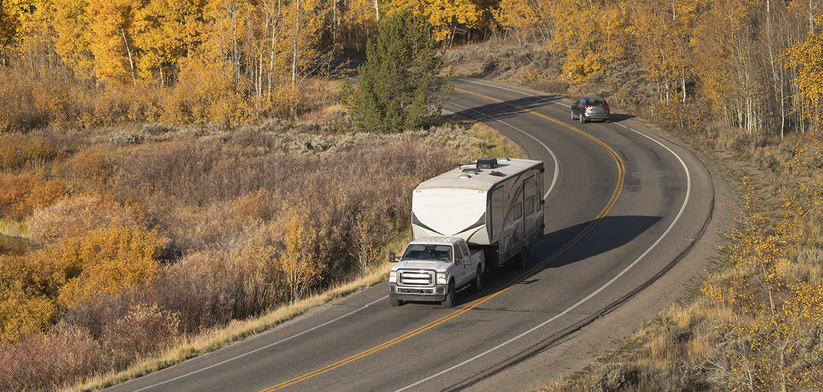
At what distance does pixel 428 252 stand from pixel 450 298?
1.56 meters

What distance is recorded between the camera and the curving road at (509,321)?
1404cm

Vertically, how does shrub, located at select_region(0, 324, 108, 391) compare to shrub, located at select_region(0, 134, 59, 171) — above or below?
below

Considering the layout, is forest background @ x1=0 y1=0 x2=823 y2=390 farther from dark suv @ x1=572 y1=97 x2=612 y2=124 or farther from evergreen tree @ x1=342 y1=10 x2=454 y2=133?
Result: dark suv @ x1=572 y1=97 x2=612 y2=124

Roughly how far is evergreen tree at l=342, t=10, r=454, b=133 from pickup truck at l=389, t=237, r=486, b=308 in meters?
24.5

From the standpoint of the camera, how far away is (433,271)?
17672 mm

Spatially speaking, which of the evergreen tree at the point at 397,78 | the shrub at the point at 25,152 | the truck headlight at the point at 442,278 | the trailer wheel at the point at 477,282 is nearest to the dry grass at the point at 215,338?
the trailer wheel at the point at 477,282

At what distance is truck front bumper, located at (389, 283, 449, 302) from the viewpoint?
17.7 metres

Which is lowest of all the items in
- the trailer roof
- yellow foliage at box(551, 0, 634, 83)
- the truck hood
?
the truck hood

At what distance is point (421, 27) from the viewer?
4447cm

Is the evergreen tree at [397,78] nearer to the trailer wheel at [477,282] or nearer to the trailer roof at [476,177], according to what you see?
the trailer roof at [476,177]

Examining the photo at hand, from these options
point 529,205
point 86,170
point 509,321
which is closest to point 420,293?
point 509,321

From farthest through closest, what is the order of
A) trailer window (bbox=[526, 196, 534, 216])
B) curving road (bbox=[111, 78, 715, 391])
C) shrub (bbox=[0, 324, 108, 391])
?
trailer window (bbox=[526, 196, 534, 216]), shrub (bbox=[0, 324, 108, 391]), curving road (bbox=[111, 78, 715, 391])

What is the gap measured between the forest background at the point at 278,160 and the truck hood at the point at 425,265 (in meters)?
5.45

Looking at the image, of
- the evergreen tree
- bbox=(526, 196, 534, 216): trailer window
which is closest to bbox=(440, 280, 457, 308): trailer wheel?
bbox=(526, 196, 534, 216): trailer window
